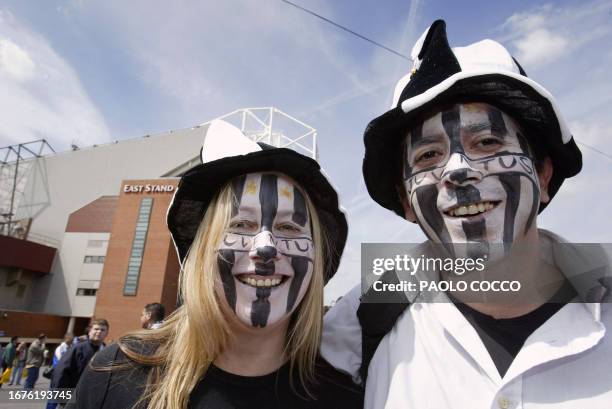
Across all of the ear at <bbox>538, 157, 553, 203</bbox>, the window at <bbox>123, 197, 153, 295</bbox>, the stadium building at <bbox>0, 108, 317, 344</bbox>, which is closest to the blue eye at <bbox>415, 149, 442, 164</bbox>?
the ear at <bbox>538, 157, 553, 203</bbox>

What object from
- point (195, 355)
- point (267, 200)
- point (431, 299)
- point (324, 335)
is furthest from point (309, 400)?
point (267, 200)

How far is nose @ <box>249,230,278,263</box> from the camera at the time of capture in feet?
6.61

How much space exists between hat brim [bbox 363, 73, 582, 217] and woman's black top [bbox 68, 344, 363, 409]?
1.22 meters

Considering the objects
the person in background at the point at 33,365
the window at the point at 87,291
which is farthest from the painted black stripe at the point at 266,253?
the window at the point at 87,291

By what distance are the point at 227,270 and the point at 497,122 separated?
1.48 m

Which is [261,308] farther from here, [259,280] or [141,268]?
[141,268]

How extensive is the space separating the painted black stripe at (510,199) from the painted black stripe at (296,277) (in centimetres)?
97

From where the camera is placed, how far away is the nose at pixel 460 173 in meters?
1.75

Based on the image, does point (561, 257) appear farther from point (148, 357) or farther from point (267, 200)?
point (148, 357)

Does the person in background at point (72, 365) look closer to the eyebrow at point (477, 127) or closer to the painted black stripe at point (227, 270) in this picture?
the painted black stripe at point (227, 270)

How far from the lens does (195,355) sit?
1980 mm

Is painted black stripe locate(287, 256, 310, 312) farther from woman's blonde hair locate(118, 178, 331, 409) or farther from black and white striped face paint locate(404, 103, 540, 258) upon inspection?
black and white striped face paint locate(404, 103, 540, 258)

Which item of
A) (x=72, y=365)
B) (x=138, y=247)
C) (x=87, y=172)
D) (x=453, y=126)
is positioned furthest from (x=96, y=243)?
(x=453, y=126)

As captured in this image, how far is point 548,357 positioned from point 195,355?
1538 millimetres
